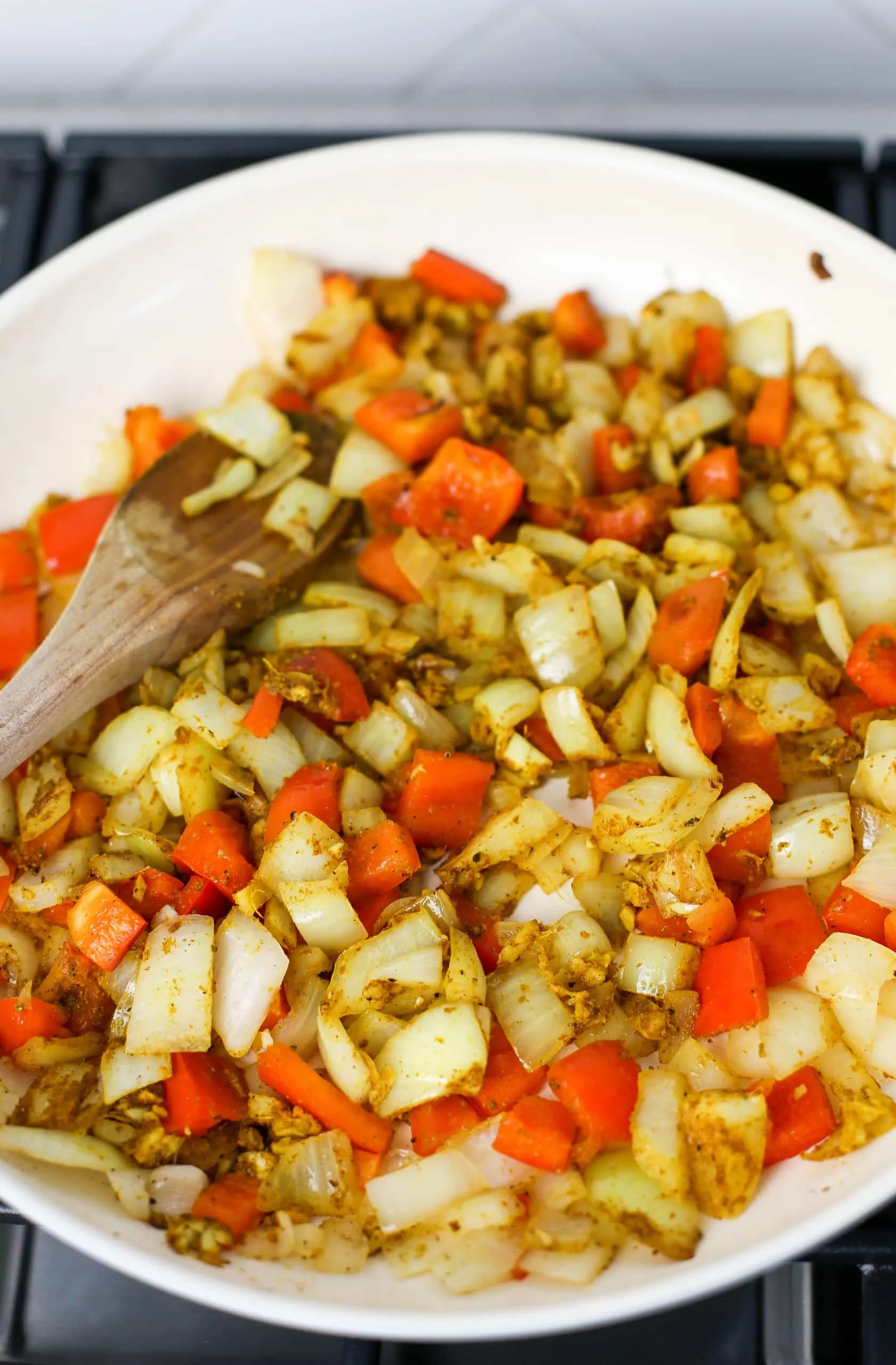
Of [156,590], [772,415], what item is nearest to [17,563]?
[156,590]

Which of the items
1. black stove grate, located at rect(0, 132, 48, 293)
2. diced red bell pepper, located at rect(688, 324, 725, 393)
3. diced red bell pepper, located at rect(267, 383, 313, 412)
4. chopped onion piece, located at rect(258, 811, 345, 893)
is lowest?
chopped onion piece, located at rect(258, 811, 345, 893)

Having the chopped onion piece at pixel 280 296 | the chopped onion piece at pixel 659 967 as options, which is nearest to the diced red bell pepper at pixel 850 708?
the chopped onion piece at pixel 659 967

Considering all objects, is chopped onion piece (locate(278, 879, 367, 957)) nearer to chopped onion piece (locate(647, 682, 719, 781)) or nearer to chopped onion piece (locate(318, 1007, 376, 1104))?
chopped onion piece (locate(318, 1007, 376, 1104))

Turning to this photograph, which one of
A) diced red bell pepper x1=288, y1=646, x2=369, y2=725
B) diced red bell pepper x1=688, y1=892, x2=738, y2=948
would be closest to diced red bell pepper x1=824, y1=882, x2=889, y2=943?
diced red bell pepper x1=688, y1=892, x2=738, y2=948

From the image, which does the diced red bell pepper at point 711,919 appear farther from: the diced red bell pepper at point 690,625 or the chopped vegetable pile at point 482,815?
the diced red bell pepper at point 690,625

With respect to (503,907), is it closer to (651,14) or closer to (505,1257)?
(505,1257)

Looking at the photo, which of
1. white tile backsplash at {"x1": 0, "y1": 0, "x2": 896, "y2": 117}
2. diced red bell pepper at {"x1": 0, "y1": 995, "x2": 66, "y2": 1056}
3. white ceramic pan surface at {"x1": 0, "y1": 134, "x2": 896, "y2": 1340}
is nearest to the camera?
diced red bell pepper at {"x1": 0, "y1": 995, "x2": 66, "y2": 1056}
